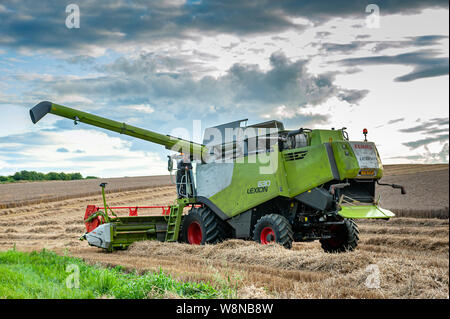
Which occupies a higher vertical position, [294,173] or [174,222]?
[294,173]

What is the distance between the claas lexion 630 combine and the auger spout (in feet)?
0.09

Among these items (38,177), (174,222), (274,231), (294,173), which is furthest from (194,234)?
(38,177)

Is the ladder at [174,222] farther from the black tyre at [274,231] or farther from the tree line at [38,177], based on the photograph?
the tree line at [38,177]

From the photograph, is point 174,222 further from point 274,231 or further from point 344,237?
point 344,237

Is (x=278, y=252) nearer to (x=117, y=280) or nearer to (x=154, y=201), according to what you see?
(x=117, y=280)

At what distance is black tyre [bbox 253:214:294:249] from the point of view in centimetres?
965

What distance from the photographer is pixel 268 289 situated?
5445 mm

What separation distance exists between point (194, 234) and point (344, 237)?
13.9 ft

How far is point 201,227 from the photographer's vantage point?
1209 centimetres

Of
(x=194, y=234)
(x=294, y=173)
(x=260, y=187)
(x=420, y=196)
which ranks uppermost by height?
(x=294, y=173)

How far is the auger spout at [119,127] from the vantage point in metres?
11.4
